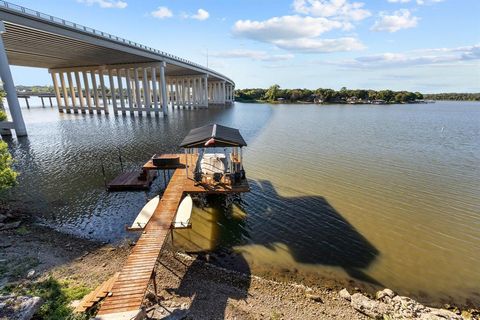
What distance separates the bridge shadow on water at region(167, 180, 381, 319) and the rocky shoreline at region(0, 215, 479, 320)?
7cm

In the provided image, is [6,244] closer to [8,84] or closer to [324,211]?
[324,211]

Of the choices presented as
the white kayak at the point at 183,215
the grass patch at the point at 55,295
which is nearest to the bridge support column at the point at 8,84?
the white kayak at the point at 183,215

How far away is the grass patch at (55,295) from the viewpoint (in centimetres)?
704

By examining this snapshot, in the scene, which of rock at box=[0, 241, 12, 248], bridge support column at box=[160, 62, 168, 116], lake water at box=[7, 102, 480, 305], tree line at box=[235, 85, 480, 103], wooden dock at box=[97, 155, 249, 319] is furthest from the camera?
tree line at box=[235, 85, 480, 103]

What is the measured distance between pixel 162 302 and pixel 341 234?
32.6ft

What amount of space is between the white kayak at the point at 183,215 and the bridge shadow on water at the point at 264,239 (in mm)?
1444

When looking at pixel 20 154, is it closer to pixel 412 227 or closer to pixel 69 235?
pixel 69 235

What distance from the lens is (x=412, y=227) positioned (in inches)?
563

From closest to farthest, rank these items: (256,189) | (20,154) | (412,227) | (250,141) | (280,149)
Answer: (412,227) → (256,189) → (20,154) → (280,149) → (250,141)

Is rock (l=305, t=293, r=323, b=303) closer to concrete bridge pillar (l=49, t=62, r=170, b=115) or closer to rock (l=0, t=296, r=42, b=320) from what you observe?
rock (l=0, t=296, r=42, b=320)

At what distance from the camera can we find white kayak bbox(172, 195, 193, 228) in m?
11.9

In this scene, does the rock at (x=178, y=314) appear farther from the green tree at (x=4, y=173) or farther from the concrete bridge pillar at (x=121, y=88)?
the concrete bridge pillar at (x=121, y=88)

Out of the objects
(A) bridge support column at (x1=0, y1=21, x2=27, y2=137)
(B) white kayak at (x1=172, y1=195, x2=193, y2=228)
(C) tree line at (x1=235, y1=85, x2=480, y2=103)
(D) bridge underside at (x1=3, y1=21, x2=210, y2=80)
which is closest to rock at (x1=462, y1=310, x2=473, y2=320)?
(B) white kayak at (x1=172, y1=195, x2=193, y2=228)

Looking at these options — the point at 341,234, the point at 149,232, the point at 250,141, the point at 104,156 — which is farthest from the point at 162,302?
the point at 250,141
